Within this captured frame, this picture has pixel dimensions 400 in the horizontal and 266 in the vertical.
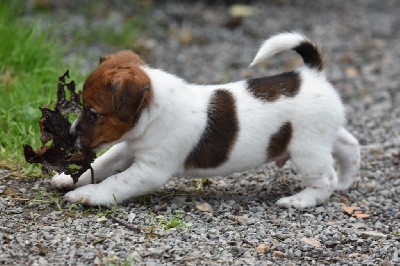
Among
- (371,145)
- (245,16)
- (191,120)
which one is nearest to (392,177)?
(371,145)

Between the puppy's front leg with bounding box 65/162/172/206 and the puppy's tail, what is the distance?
104 centimetres

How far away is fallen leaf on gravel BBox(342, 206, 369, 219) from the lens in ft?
18.8

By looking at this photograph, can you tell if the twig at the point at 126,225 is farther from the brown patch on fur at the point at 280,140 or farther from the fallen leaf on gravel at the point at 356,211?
the fallen leaf on gravel at the point at 356,211

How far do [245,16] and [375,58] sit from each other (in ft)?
6.92

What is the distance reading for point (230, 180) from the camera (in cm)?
630

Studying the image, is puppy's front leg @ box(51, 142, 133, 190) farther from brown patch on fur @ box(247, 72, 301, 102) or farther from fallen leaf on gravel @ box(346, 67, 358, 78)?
fallen leaf on gravel @ box(346, 67, 358, 78)

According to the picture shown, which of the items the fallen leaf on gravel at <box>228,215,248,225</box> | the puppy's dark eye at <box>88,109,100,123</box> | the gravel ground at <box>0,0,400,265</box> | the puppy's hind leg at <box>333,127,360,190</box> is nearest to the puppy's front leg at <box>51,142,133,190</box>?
the gravel ground at <box>0,0,400,265</box>

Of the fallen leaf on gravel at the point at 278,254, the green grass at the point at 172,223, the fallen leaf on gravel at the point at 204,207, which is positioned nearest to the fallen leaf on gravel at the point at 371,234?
the fallen leaf on gravel at the point at 278,254

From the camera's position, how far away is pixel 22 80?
728 cm

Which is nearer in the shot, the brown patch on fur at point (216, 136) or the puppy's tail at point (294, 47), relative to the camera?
the brown patch on fur at point (216, 136)

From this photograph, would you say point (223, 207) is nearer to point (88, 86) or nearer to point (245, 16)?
point (88, 86)

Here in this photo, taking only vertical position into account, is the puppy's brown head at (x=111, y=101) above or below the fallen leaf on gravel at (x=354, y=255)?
above

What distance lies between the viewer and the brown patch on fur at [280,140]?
552 centimetres

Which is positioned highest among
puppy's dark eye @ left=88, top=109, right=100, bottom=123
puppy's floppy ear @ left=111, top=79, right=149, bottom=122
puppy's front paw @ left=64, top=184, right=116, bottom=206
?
puppy's floppy ear @ left=111, top=79, right=149, bottom=122
